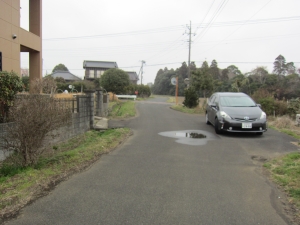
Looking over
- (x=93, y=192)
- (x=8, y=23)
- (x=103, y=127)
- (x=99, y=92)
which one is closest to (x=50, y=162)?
(x=93, y=192)

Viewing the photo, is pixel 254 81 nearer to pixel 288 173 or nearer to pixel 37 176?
pixel 288 173

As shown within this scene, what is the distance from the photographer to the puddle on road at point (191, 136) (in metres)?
7.32

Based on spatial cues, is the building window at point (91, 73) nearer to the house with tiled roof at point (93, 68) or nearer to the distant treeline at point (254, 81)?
the house with tiled roof at point (93, 68)

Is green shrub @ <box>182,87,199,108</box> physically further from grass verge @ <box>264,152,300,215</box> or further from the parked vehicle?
grass verge @ <box>264,152,300,215</box>

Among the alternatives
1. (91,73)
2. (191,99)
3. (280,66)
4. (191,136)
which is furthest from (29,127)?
(91,73)

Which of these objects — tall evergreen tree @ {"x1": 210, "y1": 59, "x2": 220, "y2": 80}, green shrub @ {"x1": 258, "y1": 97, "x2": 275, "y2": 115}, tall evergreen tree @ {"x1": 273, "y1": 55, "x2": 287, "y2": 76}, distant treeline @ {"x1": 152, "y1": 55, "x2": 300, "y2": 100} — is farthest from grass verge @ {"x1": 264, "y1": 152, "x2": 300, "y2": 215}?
tall evergreen tree @ {"x1": 210, "y1": 59, "x2": 220, "y2": 80}

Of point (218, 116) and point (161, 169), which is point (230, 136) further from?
point (161, 169)

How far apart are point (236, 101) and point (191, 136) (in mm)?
2371

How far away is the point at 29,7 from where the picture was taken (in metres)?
14.0

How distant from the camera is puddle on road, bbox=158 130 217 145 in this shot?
732cm

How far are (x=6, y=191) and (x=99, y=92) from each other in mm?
10528

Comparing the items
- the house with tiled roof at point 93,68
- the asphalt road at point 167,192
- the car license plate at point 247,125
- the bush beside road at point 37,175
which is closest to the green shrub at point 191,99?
the car license plate at point 247,125

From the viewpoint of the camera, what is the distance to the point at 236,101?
925 centimetres

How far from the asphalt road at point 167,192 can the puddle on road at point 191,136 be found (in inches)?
38.0
